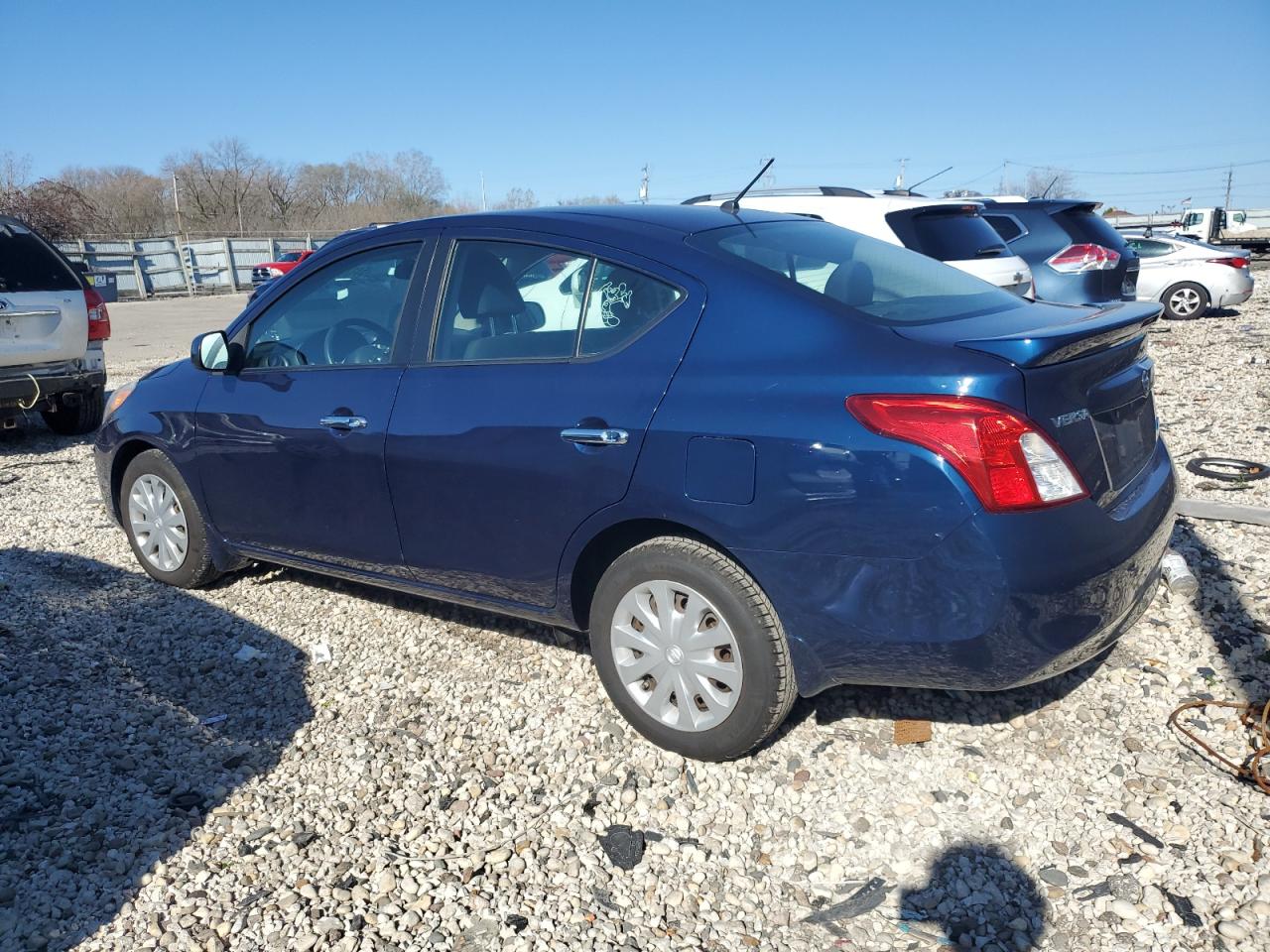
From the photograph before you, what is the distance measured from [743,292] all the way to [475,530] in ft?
4.26

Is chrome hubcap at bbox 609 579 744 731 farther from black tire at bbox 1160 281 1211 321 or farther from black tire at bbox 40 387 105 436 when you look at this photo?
black tire at bbox 1160 281 1211 321

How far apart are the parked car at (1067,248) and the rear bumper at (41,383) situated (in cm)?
889

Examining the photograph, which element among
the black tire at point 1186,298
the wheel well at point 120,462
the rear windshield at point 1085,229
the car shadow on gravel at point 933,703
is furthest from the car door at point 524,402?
the black tire at point 1186,298

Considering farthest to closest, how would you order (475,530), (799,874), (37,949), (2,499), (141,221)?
1. (141,221)
2. (2,499)
3. (475,530)
4. (799,874)
5. (37,949)

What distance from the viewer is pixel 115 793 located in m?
3.16

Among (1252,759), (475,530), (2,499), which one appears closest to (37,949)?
(475,530)

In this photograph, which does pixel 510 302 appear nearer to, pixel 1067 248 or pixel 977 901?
pixel 977 901

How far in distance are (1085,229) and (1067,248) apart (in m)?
0.50

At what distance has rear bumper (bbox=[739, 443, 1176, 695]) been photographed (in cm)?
261

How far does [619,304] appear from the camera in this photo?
330 centimetres

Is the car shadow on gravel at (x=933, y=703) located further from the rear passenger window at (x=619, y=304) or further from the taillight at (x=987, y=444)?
the rear passenger window at (x=619, y=304)

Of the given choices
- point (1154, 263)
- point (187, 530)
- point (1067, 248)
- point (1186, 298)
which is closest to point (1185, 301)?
point (1186, 298)

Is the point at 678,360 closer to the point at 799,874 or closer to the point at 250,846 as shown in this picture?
the point at 799,874

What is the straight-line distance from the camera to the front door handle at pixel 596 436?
3.11 m
